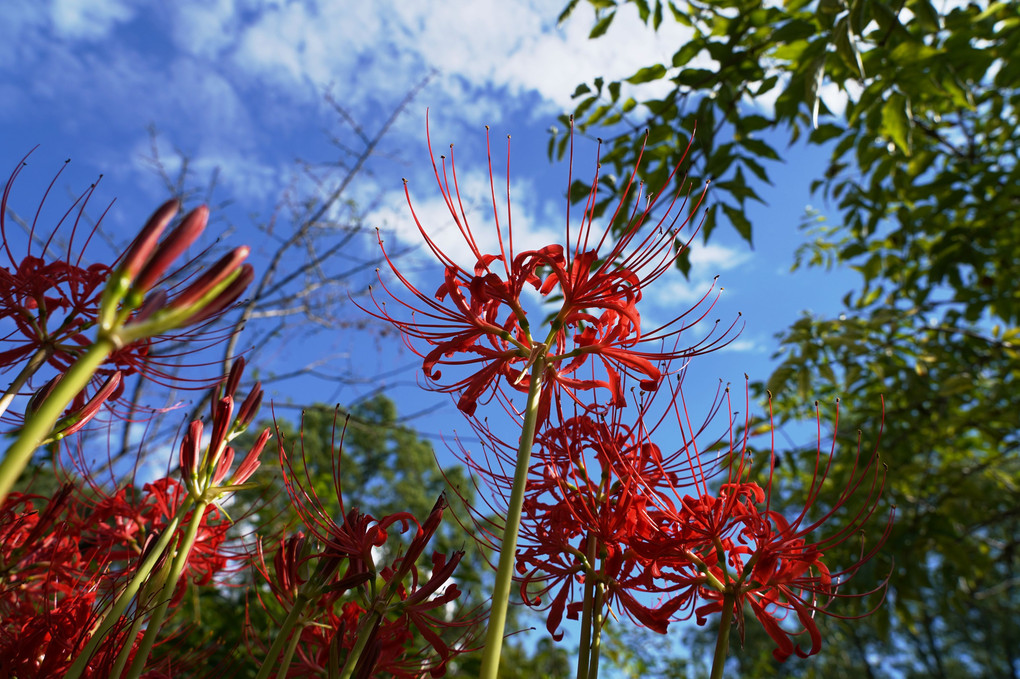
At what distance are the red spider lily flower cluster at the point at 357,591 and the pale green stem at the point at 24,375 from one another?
0.33 m

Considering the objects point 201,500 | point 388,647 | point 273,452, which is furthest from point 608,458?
point 273,452

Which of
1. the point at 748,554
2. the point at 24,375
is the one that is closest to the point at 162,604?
the point at 24,375

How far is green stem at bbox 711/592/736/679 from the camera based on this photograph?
735 mm

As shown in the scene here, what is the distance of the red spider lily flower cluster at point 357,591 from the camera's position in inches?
31.9

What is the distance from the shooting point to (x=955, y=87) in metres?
2.31

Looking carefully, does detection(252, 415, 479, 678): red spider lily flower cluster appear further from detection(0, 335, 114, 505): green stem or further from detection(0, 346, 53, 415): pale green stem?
detection(0, 335, 114, 505): green stem

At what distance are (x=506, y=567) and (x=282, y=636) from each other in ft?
1.06

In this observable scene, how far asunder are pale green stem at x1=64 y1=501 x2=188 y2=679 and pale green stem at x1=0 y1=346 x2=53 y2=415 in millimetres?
247

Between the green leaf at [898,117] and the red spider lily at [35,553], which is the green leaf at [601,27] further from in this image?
the red spider lily at [35,553]

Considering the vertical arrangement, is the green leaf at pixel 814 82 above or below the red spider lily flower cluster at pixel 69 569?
above

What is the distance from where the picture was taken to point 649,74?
99.1 inches

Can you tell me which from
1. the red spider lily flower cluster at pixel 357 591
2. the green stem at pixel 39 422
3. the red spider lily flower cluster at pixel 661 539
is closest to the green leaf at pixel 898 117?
the red spider lily flower cluster at pixel 661 539

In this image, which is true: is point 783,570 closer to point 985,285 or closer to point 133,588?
point 133,588

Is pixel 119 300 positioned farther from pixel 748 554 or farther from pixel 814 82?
pixel 814 82
